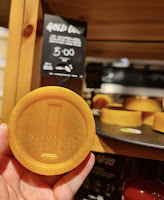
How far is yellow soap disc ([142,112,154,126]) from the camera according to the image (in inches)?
48.3

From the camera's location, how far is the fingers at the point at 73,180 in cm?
74

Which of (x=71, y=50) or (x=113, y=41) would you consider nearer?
(x=71, y=50)

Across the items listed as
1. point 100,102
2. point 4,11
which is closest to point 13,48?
point 4,11

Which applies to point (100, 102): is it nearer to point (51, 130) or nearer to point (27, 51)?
point (27, 51)

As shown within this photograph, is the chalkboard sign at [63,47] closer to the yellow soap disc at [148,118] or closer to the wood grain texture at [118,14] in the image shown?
the wood grain texture at [118,14]

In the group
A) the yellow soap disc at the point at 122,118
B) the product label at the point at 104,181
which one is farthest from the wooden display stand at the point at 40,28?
the product label at the point at 104,181

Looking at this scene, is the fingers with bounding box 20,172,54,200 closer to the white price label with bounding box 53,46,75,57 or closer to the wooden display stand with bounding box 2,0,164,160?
the wooden display stand with bounding box 2,0,164,160

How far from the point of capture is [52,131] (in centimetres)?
70

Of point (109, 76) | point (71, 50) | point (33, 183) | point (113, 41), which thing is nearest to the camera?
point (33, 183)

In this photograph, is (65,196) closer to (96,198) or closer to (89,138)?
(89,138)

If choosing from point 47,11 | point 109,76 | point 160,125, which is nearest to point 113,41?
point 109,76

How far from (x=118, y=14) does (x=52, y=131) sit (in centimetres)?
70

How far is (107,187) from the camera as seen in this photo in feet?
3.94

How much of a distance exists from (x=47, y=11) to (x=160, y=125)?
787mm
